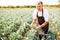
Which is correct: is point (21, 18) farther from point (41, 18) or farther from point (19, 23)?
point (41, 18)

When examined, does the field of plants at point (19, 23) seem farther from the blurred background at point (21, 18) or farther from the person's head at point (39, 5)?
the person's head at point (39, 5)

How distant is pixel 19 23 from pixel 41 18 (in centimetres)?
30

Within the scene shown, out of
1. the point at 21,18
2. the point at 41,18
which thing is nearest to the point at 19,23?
the point at 21,18

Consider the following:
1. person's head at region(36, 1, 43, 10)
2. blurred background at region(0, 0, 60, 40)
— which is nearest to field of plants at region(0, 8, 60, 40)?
blurred background at region(0, 0, 60, 40)

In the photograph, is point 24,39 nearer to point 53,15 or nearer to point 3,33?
point 3,33

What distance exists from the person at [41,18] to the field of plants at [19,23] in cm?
6

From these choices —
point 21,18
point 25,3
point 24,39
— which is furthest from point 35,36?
point 25,3

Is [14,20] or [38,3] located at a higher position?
[38,3]

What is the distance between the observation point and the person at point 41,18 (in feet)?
8.63

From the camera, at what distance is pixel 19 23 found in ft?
8.79

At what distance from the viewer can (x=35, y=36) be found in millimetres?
2580

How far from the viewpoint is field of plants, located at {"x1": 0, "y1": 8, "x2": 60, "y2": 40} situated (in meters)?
2.60

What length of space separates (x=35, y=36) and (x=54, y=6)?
0.51 metres

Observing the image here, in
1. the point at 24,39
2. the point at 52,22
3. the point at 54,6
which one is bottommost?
the point at 24,39
